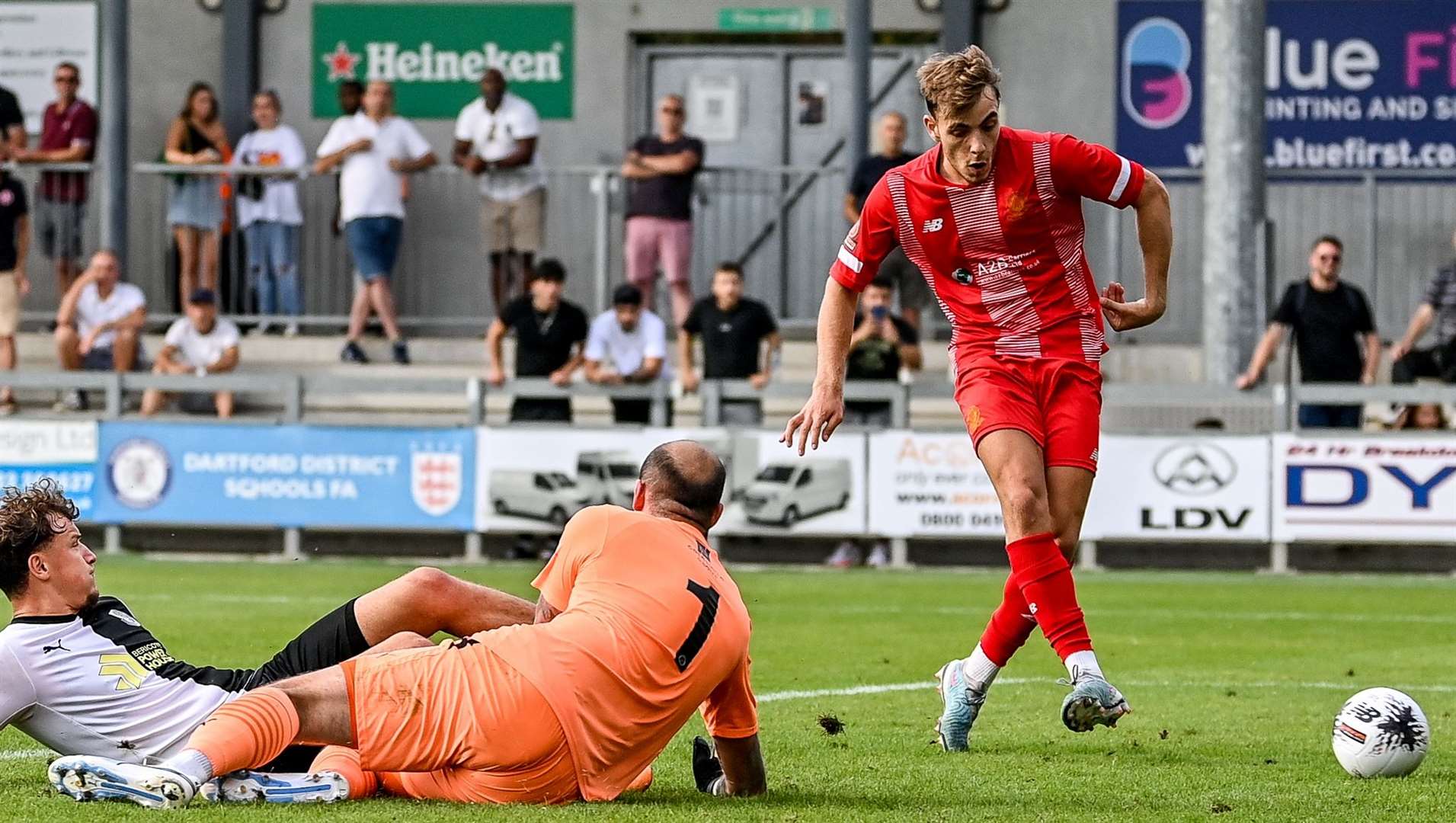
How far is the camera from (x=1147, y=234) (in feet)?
24.2

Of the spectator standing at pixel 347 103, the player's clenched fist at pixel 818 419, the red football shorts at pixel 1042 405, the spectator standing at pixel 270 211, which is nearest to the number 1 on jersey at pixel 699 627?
the player's clenched fist at pixel 818 419

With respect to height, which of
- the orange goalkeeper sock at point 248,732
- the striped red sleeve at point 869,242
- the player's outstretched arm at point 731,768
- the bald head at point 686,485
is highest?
the striped red sleeve at point 869,242

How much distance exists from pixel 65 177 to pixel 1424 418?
1282cm

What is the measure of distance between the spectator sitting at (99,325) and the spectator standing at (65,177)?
198 cm

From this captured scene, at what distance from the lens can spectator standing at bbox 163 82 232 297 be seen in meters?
20.4

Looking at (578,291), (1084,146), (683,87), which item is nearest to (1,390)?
(578,291)

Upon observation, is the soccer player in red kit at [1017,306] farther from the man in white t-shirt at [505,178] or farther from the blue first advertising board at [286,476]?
the man in white t-shirt at [505,178]

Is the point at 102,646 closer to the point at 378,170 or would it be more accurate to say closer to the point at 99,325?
the point at 99,325

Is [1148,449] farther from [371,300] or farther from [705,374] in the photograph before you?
[371,300]

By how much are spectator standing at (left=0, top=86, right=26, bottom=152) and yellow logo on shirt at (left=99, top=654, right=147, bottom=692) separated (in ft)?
49.6

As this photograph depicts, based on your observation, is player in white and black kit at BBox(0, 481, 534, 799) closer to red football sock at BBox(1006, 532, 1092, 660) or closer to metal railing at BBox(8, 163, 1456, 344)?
red football sock at BBox(1006, 532, 1092, 660)

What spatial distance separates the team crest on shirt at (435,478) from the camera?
1717cm

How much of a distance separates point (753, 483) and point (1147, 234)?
968 centimetres

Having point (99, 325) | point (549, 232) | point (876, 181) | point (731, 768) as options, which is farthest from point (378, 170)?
point (731, 768)
